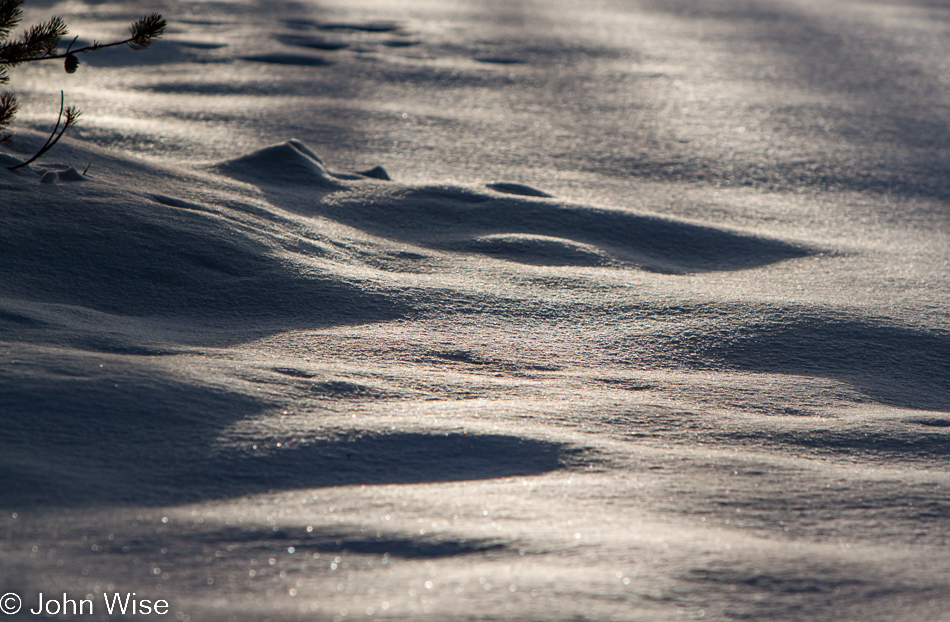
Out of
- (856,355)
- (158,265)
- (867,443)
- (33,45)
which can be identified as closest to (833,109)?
(856,355)

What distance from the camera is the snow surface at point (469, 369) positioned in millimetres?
1115

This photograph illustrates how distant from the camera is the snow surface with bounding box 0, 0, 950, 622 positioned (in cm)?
112

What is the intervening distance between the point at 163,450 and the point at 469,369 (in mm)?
729

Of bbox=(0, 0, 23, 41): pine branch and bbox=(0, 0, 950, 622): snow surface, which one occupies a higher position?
bbox=(0, 0, 23, 41): pine branch

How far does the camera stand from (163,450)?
4.42 feet

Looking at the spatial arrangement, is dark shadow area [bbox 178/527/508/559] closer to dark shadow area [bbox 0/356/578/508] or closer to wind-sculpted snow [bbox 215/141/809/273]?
dark shadow area [bbox 0/356/578/508]

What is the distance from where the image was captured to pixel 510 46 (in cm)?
683

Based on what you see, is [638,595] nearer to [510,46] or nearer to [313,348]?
[313,348]

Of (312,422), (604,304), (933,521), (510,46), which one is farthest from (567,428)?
(510,46)

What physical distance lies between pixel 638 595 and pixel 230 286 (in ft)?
4.74

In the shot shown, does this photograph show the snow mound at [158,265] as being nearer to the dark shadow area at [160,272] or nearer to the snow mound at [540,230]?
the dark shadow area at [160,272]

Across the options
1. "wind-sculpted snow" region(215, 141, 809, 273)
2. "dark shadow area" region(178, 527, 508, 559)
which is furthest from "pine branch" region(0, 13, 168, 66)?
"dark shadow area" region(178, 527, 508, 559)

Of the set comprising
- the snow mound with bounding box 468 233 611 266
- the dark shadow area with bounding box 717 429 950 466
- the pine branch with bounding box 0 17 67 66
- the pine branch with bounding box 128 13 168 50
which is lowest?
the dark shadow area with bounding box 717 429 950 466

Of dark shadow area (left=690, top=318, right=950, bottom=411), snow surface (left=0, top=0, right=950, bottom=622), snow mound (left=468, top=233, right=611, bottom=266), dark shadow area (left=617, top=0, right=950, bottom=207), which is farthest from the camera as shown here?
dark shadow area (left=617, top=0, right=950, bottom=207)
